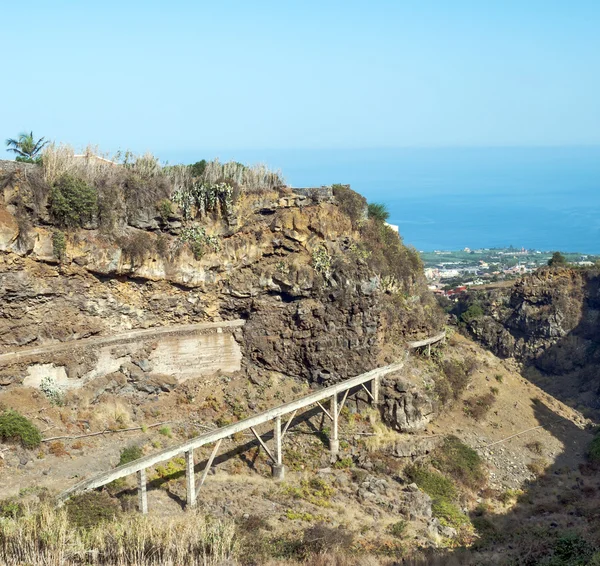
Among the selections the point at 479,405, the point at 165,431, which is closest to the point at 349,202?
the point at 479,405

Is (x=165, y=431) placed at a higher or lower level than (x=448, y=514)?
higher

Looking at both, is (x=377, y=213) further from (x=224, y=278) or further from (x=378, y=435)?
(x=378, y=435)

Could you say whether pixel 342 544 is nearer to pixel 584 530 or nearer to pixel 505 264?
pixel 584 530

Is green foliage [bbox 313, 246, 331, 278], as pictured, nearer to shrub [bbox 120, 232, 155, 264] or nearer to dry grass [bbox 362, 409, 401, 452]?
dry grass [bbox 362, 409, 401, 452]

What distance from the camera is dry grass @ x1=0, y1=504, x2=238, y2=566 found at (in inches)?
715

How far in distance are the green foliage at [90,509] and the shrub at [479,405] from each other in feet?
58.5

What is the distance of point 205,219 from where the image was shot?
103 feet

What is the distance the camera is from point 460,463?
30062 mm

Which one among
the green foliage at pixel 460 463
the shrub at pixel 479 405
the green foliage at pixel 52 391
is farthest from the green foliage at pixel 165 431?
the shrub at pixel 479 405

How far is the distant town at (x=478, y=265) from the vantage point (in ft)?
305

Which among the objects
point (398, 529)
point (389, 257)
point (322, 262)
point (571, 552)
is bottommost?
point (398, 529)

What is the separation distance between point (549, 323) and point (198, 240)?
111ft

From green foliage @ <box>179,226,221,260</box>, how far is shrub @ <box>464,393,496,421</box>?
537 inches

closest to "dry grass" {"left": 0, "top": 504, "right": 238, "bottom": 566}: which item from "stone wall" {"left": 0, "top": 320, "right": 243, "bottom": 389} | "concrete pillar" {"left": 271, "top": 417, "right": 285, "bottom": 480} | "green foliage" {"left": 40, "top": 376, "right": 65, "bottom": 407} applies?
"concrete pillar" {"left": 271, "top": 417, "right": 285, "bottom": 480}
